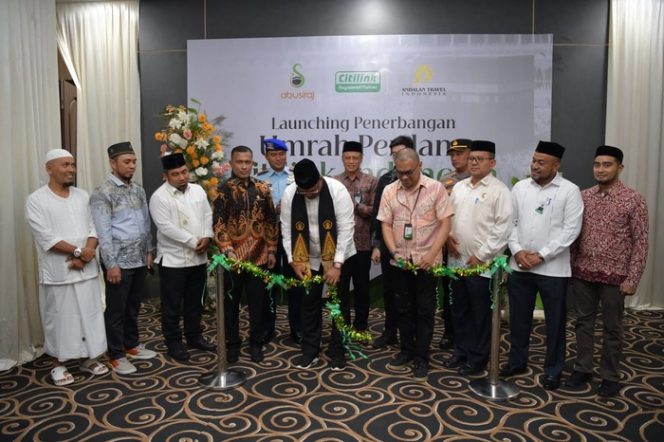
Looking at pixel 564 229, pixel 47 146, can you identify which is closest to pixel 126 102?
pixel 47 146

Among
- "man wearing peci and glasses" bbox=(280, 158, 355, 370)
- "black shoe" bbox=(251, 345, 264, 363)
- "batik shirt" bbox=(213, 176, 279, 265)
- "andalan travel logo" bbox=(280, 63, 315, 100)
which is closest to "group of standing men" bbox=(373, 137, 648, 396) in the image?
"man wearing peci and glasses" bbox=(280, 158, 355, 370)

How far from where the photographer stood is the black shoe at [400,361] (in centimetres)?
376

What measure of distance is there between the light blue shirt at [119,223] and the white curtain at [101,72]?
2.13 metres

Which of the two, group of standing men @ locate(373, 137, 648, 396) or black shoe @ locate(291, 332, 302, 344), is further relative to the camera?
black shoe @ locate(291, 332, 302, 344)

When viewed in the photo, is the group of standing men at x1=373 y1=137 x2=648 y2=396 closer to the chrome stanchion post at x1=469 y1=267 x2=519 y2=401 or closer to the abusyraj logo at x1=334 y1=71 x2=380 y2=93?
the chrome stanchion post at x1=469 y1=267 x2=519 y2=401

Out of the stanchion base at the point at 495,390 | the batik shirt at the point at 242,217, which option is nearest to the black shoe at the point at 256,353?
the batik shirt at the point at 242,217

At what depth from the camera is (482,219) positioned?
3.46m

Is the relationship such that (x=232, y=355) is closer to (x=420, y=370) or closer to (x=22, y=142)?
(x=420, y=370)

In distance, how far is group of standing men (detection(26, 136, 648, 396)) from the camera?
3250mm

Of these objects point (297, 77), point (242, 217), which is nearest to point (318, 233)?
point (242, 217)

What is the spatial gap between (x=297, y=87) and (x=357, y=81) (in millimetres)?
696

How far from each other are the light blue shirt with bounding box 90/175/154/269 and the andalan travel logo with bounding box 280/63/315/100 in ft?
7.77

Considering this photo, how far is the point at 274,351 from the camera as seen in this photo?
13.5 feet

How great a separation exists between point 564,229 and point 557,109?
283cm
